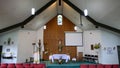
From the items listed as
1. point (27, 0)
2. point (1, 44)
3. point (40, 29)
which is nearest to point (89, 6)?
point (27, 0)

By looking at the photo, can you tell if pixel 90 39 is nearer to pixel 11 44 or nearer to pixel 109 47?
pixel 109 47

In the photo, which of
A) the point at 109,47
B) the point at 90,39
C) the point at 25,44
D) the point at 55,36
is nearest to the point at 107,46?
the point at 109,47

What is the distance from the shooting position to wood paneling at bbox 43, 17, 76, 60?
13906 mm

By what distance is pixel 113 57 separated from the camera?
11.1m

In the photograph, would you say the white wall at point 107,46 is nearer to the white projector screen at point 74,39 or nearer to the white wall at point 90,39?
the white wall at point 90,39

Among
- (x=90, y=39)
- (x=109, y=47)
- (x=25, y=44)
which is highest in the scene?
(x=90, y=39)

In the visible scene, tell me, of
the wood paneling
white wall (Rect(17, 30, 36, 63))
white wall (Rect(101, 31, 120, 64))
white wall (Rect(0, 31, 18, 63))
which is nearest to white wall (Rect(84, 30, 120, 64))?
white wall (Rect(101, 31, 120, 64))

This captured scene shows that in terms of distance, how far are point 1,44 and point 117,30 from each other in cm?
951

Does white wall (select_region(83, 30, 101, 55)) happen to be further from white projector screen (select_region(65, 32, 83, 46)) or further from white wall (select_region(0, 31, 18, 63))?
white wall (select_region(0, 31, 18, 63))

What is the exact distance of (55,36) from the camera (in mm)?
14234

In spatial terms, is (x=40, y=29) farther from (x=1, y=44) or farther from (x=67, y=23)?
(x=1, y=44)

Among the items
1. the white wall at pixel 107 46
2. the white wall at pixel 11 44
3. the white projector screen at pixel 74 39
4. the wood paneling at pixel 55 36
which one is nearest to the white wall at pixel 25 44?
the white wall at pixel 11 44

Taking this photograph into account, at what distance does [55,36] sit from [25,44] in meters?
3.28

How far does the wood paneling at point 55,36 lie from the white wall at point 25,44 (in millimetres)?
1499
